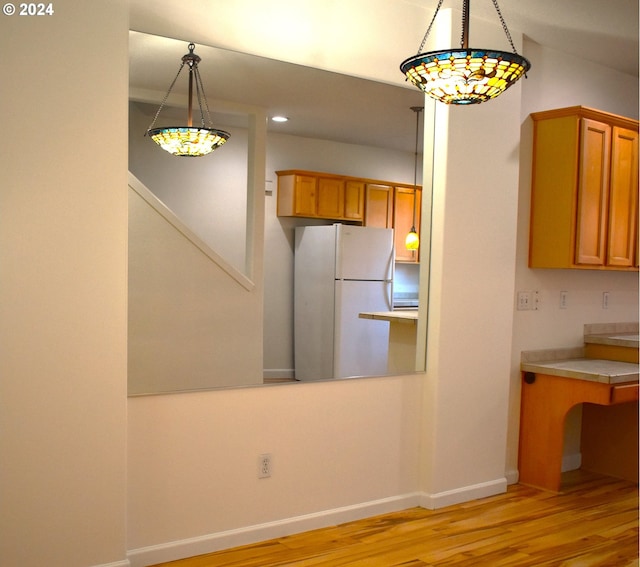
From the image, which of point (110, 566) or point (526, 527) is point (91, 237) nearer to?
point (110, 566)

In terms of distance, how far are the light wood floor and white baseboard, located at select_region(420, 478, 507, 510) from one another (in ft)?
0.12

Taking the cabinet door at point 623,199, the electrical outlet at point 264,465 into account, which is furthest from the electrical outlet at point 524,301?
the electrical outlet at point 264,465

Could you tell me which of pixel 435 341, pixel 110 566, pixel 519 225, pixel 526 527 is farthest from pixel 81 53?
pixel 526 527

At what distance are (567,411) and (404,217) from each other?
4.92ft

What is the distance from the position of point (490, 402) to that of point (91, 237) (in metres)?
2.45

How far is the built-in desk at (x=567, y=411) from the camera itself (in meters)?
4.05

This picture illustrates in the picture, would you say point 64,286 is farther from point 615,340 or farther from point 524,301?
point 615,340

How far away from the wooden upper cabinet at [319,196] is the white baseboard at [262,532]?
1.47 meters

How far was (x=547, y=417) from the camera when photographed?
425 cm

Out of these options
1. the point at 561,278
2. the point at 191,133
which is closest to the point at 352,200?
the point at 191,133

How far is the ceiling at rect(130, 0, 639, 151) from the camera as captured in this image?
2977mm

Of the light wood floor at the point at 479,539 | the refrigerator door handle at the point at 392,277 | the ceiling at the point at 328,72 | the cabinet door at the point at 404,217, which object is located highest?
the ceiling at the point at 328,72

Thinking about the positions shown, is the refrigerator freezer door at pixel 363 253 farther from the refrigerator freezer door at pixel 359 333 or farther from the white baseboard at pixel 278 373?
the white baseboard at pixel 278 373

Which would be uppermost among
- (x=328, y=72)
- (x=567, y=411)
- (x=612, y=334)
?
(x=328, y=72)
